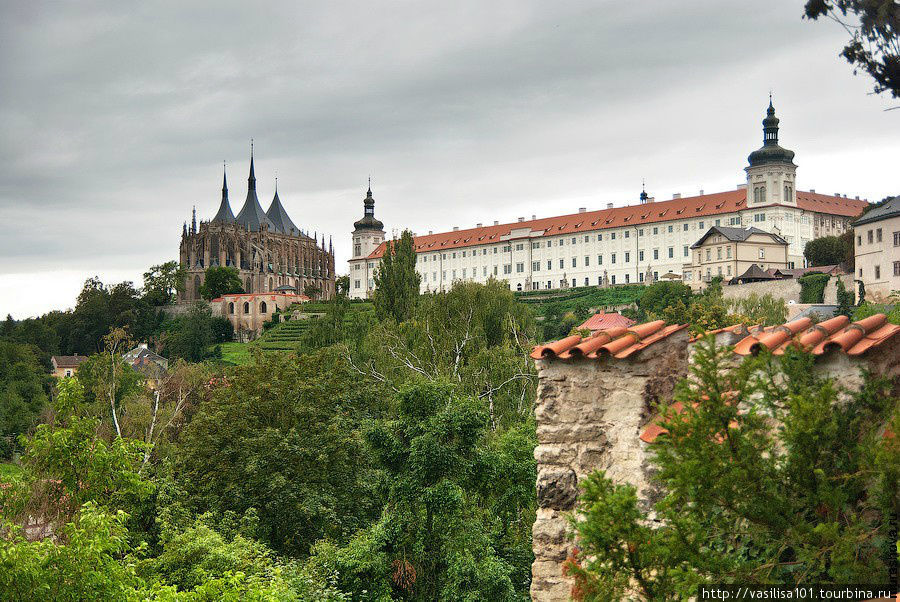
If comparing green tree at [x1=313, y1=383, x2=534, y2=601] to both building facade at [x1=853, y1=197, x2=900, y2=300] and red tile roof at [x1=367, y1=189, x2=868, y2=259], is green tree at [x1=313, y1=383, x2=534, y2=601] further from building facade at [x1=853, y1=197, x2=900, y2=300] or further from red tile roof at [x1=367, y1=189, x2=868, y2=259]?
red tile roof at [x1=367, y1=189, x2=868, y2=259]

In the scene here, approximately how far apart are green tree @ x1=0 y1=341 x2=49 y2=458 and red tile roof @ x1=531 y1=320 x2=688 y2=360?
173 ft

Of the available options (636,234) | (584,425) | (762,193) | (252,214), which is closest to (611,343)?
(584,425)

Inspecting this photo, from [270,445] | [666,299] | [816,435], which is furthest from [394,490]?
[666,299]

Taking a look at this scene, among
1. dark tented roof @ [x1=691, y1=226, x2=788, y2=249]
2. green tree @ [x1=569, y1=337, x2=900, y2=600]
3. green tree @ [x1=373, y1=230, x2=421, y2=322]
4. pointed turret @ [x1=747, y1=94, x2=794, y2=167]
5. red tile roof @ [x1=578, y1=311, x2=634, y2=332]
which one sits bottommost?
green tree @ [x1=569, y1=337, x2=900, y2=600]

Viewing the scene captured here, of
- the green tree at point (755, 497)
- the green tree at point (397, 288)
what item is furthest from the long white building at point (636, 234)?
the green tree at point (755, 497)

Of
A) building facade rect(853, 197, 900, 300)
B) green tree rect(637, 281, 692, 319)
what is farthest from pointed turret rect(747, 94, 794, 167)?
building facade rect(853, 197, 900, 300)

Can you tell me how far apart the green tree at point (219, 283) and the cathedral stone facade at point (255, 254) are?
6.05 m

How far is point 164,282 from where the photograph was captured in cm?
13738

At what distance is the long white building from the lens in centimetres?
10250

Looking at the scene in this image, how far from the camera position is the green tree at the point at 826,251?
90.6m

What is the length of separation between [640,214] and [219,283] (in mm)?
66967

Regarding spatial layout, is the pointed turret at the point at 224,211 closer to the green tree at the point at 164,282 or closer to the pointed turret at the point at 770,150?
the green tree at the point at 164,282

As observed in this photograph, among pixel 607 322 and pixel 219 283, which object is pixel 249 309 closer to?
pixel 219 283

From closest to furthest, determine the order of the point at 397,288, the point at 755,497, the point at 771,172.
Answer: the point at 755,497 < the point at 397,288 < the point at 771,172
